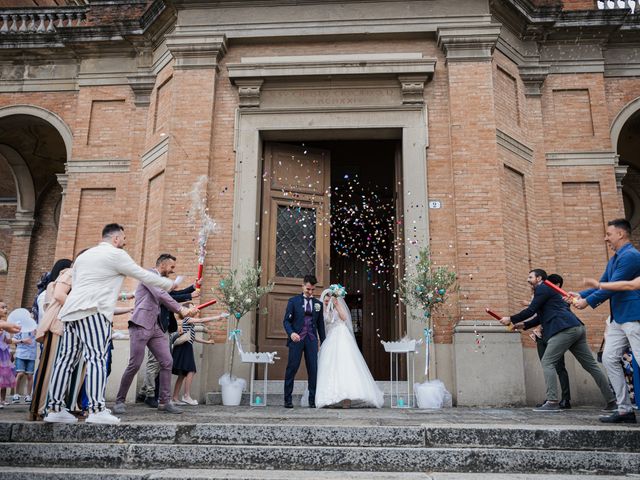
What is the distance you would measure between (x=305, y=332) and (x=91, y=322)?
350cm

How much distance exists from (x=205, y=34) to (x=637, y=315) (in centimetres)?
874

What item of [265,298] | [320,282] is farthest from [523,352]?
[265,298]

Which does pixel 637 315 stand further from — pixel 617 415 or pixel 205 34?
pixel 205 34

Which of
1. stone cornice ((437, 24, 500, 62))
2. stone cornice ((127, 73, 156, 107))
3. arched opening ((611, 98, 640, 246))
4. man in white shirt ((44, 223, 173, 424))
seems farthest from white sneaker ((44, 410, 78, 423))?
arched opening ((611, 98, 640, 246))

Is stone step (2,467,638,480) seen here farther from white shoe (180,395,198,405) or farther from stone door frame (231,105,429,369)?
stone door frame (231,105,429,369)

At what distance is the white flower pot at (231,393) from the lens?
27.7 ft

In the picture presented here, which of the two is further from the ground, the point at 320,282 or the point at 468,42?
the point at 468,42

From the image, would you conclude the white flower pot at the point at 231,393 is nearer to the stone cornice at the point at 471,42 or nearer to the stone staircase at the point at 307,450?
the stone staircase at the point at 307,450

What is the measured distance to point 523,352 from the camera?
9578mm

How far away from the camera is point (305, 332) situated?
322 inches

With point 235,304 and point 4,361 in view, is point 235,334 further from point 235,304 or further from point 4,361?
point 4,361

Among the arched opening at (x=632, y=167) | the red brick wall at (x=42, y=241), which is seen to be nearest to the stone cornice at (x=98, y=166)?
the red brick wall at (x=42, y=241)

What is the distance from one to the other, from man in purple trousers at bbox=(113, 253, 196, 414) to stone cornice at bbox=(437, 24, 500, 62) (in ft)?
22.6

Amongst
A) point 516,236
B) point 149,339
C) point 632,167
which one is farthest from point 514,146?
point 149,339
